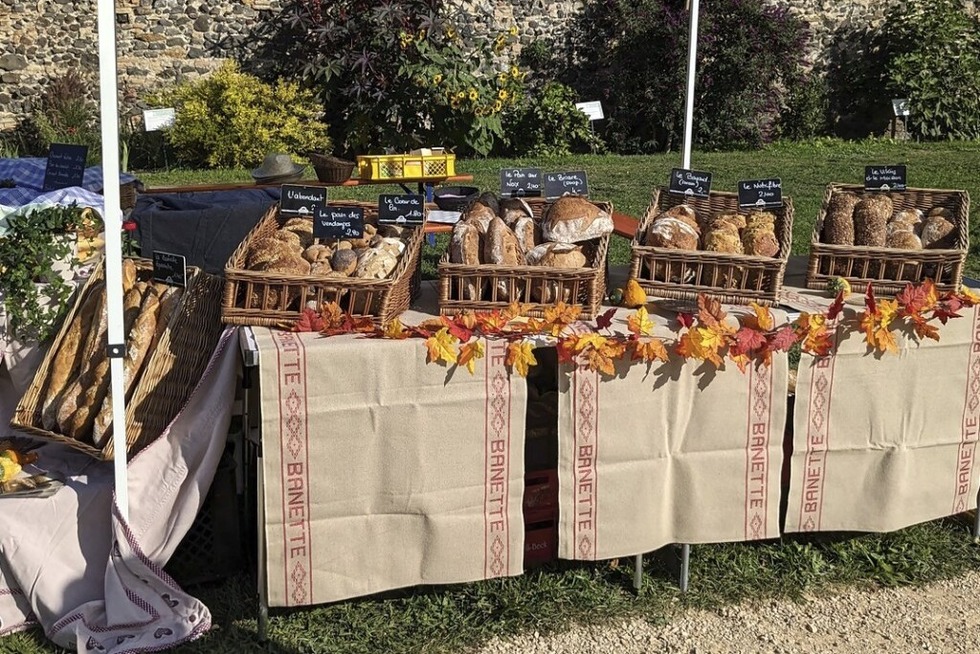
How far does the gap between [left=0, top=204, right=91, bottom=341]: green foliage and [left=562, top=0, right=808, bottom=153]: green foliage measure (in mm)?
9577

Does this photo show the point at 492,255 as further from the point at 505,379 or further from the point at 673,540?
the point at 673,540

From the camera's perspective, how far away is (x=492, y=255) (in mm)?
2934

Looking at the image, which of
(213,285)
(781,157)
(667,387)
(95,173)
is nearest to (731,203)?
(667,387)

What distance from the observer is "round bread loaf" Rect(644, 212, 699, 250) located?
3104 millimetres

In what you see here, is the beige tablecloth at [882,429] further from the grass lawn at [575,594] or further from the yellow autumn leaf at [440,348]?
the yellow autumn leaf at [440,348]

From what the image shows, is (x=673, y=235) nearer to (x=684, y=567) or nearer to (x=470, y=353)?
(x=470, y=353)

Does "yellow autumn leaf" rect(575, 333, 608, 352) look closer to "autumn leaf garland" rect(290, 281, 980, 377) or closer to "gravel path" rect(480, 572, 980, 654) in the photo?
"autumn leaf garland" rect(290, 281, 980, 377)

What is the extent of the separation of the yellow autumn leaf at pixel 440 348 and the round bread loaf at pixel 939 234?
163cm

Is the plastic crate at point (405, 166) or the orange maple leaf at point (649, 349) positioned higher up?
the plastic crate at point (405, 166)

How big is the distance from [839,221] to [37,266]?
258cm

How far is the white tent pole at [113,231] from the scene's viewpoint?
2.54 m

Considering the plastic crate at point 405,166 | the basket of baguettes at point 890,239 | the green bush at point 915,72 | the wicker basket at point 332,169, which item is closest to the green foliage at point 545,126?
the green bush at point 915,72

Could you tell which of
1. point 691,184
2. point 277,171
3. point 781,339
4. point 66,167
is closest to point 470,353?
point 781,339

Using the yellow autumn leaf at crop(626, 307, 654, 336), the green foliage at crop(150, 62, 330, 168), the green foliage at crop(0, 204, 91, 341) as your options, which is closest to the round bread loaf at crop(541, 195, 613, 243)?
the yellow autumn leaf at crop(626, 307, 654, 336)
